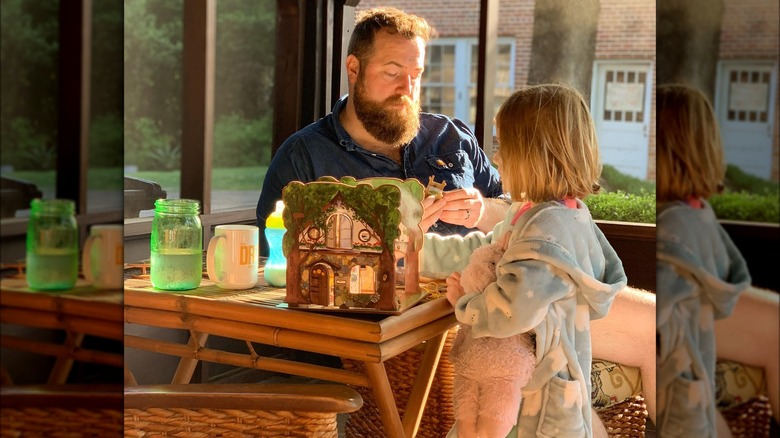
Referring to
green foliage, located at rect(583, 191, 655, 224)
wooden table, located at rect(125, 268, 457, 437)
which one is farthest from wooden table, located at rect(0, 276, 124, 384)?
green foliage, located at rect(583, 191, 655, 224)

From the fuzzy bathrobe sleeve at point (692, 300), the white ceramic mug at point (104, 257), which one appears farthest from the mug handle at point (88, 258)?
the fuzzy bathrobe sleeve at point (692, 300)

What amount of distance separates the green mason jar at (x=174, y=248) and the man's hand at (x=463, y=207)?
1.77ft

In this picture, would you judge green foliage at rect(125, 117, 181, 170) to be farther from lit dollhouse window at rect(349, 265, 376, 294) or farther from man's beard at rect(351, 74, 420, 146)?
lit dollhouse window at rect(349, 265, 376, 294)

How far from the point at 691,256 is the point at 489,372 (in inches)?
40.8

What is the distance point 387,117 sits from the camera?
1982mm

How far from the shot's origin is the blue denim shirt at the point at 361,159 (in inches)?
76.5

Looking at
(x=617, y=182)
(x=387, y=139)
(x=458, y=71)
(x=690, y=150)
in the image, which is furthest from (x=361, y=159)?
(x=458, y=71)

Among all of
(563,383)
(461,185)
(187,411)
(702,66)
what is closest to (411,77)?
(461,185)

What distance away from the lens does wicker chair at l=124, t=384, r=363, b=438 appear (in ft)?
4.72

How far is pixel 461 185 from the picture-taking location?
6.70 ft

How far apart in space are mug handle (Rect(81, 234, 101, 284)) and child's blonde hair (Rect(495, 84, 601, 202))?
1.18 meters

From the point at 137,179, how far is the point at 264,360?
1.59 feet

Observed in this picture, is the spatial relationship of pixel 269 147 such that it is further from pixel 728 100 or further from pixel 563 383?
pixel 728 100

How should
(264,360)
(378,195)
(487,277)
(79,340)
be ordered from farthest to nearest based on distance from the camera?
(264,360)
(487,277)
(378,195)
(79,340)
